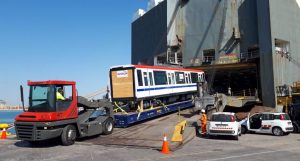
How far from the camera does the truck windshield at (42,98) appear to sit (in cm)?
1402

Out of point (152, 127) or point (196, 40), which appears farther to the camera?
point (196, 40)

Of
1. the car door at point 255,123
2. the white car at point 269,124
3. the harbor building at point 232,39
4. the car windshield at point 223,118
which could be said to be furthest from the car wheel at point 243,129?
the harbor building at point 232,39

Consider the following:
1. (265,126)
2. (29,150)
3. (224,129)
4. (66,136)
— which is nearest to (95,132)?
(66,136)

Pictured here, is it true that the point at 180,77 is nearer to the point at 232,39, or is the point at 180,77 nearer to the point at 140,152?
the point at 232,39

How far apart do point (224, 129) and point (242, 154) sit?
5002 mm

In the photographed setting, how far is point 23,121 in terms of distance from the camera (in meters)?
14.0

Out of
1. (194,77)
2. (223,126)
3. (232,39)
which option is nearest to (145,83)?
(223,126)

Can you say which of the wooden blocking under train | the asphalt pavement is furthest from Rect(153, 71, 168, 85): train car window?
the asphalt pavement

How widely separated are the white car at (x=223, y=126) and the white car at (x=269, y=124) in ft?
9.97

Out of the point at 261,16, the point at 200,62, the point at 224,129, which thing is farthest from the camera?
the point at 200,62

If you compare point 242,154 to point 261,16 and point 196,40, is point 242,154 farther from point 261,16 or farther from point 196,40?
point 196,40

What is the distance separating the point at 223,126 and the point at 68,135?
842 centimetres

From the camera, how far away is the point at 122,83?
2009 centimetres

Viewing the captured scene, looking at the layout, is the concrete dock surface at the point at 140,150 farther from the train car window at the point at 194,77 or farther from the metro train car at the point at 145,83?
the train car window at the point at 194,77
